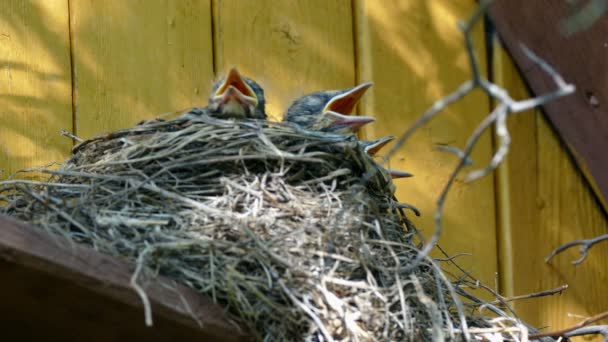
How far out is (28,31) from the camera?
2201mm

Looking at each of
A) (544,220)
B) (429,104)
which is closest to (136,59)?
(429,104)

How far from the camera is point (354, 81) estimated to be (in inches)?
97.8

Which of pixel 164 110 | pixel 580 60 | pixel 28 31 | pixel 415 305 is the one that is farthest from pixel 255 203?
pixel 580 60

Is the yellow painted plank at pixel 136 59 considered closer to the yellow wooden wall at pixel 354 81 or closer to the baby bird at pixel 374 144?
the yellow wooden wall at pixel 354 81

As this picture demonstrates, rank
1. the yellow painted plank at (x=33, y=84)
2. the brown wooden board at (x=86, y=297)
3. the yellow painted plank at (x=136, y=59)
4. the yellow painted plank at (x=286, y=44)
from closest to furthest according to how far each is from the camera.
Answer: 1. the brown wooden board at (x=86, y=297)
2. the yellow painted plank at (x=33, y=84)
3. the yellow painted plank at (x=136, y=59)
4. the yellow painted plank at (x=286, y=44)

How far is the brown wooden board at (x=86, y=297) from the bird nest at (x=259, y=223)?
0.04 metres

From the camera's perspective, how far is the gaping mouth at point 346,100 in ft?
7.53

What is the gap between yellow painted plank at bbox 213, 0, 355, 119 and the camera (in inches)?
93.8

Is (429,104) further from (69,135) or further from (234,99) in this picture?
(69,135)

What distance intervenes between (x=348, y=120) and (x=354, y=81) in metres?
0.20

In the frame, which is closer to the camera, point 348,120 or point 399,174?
point 399,174

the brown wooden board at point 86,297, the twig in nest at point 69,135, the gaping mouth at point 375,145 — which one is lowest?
the brown wooden board at point 86,297

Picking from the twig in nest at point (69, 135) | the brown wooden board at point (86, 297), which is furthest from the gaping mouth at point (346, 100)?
the brown wooden board at point (86, 297)

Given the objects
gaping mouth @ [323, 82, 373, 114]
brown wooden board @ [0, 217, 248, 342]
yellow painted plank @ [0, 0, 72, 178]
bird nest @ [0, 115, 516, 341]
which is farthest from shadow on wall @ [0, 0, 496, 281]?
brown wooden board @ [0, 217, 248, 342]
